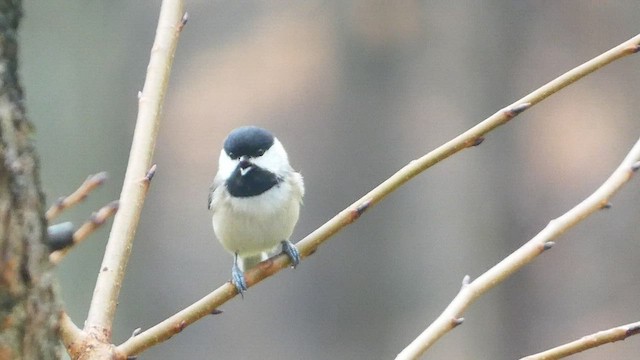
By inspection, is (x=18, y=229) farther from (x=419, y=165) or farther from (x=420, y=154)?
(x=420, y=154)

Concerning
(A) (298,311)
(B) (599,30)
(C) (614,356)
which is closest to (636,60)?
(B) (599,30)

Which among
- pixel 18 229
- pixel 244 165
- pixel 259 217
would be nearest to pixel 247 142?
pixel 244 165

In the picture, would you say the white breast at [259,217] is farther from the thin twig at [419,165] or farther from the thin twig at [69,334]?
the thin twig at [69,334]

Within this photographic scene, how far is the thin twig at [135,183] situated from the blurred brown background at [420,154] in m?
2.16

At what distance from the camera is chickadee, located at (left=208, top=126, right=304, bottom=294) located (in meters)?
2.20

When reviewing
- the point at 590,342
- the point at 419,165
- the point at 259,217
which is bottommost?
the point at 259,217

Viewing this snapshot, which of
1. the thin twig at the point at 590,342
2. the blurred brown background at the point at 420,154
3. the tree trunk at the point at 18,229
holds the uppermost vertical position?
the tree trunk at the point at 18,229

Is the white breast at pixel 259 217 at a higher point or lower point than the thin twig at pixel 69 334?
lower

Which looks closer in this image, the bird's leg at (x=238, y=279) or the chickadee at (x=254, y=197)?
the bird's leg at (x=238, y=279)

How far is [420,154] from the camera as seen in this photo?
368cm

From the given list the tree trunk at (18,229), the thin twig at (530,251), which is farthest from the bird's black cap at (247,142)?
the tree trunk at (18,229)

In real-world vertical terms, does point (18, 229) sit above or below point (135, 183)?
above

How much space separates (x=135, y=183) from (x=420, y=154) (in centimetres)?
240

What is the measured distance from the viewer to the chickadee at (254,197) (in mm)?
2195
